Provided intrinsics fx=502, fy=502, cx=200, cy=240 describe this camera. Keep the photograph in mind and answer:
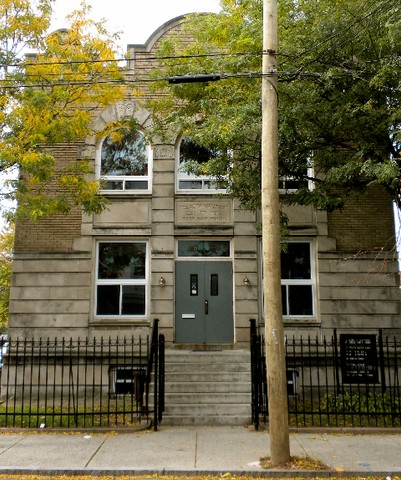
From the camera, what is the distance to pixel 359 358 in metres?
12.1

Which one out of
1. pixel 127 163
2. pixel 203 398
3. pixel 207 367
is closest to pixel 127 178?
pixel 127 163

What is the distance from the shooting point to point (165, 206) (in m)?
13.3

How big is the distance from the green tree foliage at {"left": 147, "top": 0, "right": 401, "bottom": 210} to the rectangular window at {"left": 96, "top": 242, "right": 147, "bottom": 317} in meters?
3.72

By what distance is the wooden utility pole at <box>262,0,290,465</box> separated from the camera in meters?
7.09

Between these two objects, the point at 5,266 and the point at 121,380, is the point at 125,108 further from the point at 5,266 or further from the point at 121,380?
the point at 5,266

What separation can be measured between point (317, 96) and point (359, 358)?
6337 mm

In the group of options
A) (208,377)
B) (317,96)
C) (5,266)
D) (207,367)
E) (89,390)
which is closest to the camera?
(317,96)

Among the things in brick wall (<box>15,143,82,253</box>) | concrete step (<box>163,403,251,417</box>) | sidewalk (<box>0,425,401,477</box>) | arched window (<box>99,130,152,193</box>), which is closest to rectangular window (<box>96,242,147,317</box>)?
brick wall (<box>15,143,82,253</box>)

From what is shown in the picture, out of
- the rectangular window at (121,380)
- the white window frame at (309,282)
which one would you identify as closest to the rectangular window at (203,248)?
the white window frame at (309,282)

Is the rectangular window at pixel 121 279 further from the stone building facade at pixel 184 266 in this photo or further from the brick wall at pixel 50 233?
the brick wall at pixel 50 233

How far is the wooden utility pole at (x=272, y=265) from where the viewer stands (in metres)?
7.09

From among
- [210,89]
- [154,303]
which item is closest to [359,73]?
[210,89]

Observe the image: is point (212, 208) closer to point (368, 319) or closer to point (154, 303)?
point (154, 303)

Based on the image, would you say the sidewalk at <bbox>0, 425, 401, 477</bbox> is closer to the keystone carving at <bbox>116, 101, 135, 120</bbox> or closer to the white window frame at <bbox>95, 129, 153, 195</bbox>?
the white window frame at <bbox>95, 129, 153, 195</bbox>
